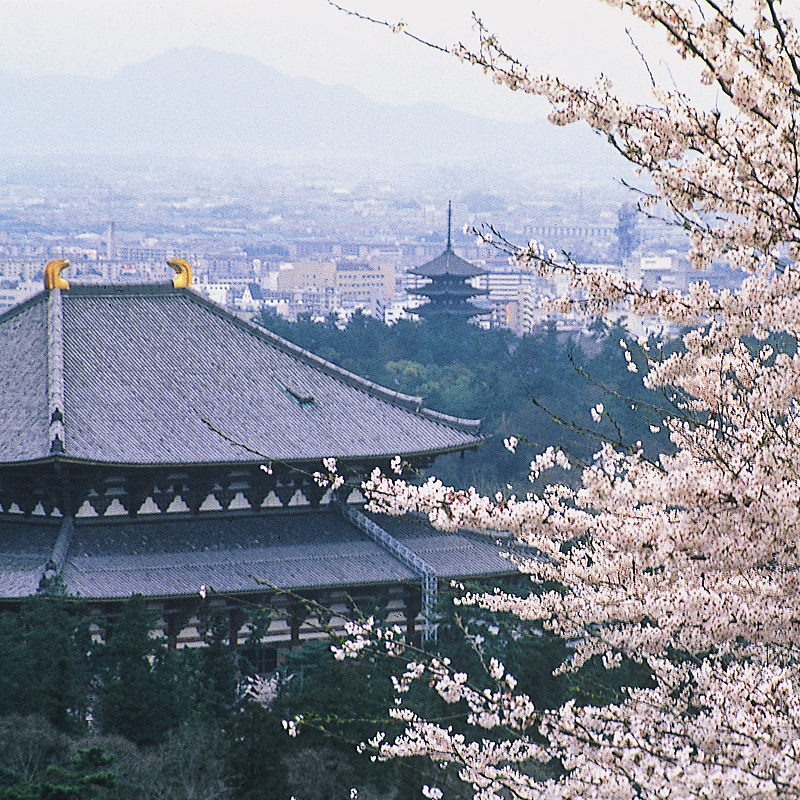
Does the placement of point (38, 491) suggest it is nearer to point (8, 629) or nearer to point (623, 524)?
point (8, 629)

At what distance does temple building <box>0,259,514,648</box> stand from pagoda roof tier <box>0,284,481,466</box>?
0.08ft

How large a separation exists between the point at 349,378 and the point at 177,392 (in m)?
2.51

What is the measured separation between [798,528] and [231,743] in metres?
6.98

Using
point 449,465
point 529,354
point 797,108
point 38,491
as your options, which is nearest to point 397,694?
point 38,491

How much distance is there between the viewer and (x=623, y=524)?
7.58 meters

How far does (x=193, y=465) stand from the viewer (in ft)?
59.8

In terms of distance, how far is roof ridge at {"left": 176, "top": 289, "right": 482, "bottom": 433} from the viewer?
20.5 meters

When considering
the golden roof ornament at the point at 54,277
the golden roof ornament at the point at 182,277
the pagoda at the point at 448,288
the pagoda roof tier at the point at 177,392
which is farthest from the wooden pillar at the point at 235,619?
the pagoda at the point at 448,288

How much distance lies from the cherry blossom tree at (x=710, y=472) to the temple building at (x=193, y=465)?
9.06 metres

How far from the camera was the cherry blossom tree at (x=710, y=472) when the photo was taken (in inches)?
263

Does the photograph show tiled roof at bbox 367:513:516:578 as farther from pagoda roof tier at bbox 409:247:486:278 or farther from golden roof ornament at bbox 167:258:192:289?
pagoda roof tier at bbox 409:247:486:278

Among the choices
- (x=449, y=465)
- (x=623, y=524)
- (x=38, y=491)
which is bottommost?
(x=449, y=465)

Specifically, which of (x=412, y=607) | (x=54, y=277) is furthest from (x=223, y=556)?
(x=54, y=277)

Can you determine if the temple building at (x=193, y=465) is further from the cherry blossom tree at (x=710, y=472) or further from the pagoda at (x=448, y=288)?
the pagoda at (x=448, y=288)
